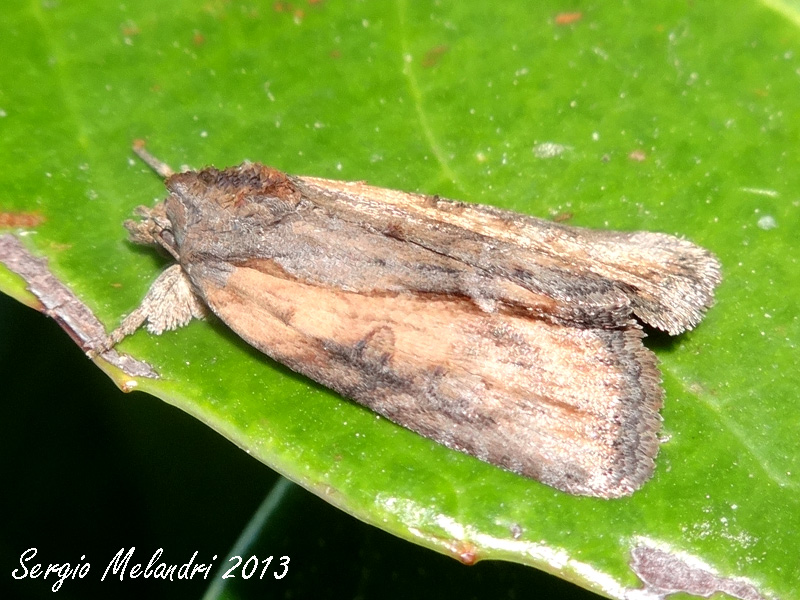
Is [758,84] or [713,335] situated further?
[758,84]

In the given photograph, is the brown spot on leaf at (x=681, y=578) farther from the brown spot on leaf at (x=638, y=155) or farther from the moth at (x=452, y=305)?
the brown spot on leaf at (x=638, y=155)

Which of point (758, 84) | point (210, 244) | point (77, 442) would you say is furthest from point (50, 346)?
point (758, 84)

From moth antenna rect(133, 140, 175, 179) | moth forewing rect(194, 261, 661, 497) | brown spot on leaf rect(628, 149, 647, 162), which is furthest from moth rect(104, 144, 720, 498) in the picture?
brown spot on leaf rect(628, 149, 647, 162)

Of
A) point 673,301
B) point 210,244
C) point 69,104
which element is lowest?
point 673,301

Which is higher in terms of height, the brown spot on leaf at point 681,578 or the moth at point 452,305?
the moth at point 452,305

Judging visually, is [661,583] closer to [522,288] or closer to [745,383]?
[745,383]

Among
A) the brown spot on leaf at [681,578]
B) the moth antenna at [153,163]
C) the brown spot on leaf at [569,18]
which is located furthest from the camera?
the brown spot on leaf at [569,18]

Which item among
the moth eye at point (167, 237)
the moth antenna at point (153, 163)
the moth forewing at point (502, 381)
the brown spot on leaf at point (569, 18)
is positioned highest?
the moth antenna at point (153, 163)

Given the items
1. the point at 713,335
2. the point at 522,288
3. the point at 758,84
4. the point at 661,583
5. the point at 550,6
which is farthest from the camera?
the point at 550,6

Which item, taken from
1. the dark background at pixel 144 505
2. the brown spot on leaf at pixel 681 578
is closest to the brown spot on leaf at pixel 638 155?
the brown spot on leaf at pixel 681 578
